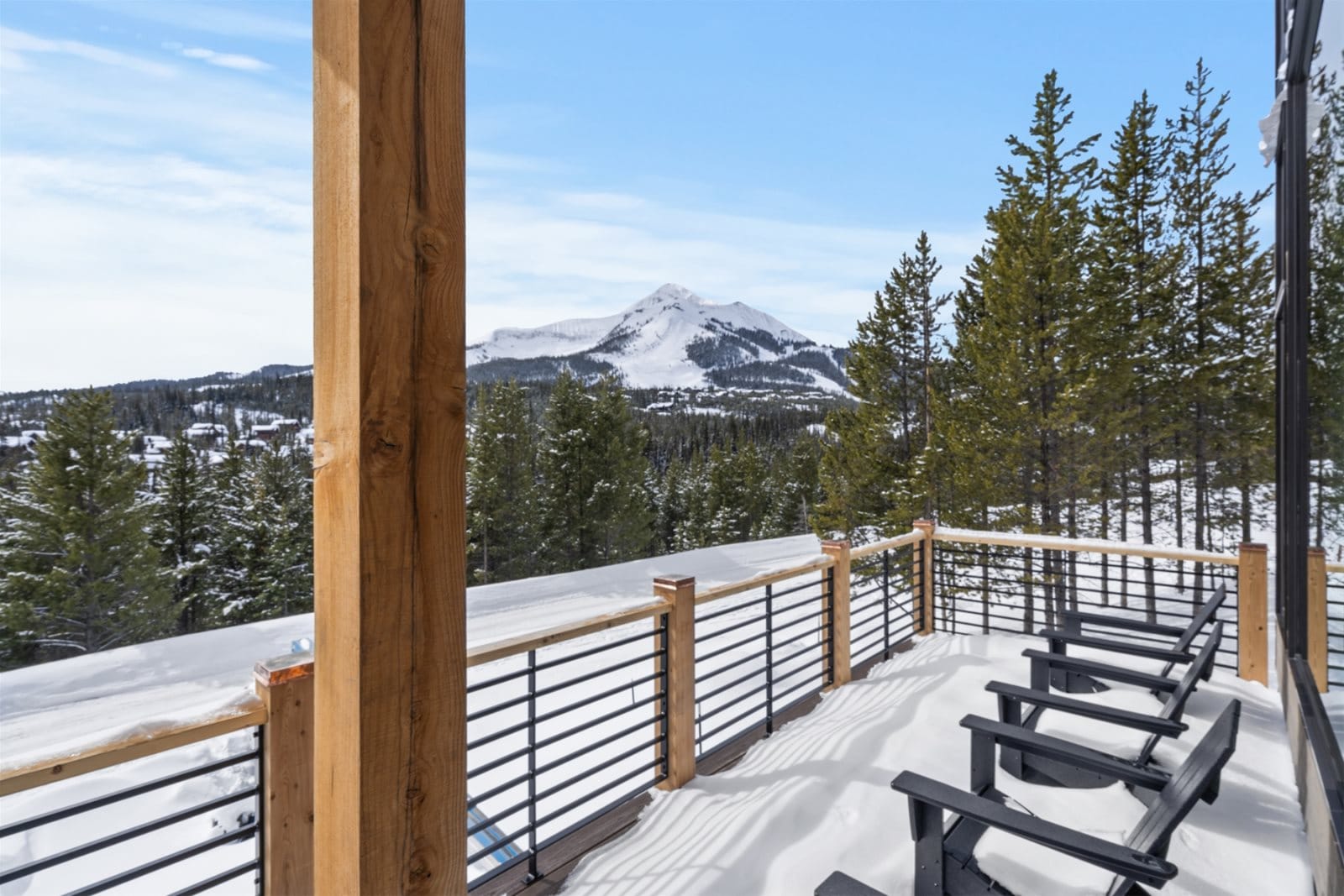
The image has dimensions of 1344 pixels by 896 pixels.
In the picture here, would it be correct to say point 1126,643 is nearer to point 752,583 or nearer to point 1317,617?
point 1317,617

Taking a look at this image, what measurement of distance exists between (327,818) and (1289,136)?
438 cm

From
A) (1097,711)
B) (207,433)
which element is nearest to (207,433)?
(207,433)

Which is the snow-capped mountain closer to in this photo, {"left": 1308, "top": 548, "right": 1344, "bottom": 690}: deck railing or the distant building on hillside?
the distant building on hillside

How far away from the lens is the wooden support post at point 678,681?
→ 304 centimetres

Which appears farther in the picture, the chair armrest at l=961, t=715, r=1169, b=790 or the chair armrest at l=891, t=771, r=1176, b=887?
the chair armrest at l=961, t=715, r=1169, b=790

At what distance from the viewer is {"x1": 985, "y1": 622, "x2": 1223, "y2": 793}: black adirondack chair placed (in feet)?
8.57

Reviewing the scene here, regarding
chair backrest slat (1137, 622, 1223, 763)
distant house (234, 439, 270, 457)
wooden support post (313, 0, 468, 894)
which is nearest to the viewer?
wooden support post (313, 0, 468, 894)

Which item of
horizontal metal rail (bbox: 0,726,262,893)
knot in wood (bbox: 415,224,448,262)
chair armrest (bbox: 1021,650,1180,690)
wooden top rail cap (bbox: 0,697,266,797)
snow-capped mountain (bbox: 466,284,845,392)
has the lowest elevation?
chair armrest (bbox: 1021,650,1180,690)

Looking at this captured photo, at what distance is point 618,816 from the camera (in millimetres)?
2854

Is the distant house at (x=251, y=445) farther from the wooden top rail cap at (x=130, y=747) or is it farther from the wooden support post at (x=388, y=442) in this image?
the wooden support post at (x=388, y=442)

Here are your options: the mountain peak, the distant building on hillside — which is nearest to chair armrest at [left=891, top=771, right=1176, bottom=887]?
the distant building on hillside

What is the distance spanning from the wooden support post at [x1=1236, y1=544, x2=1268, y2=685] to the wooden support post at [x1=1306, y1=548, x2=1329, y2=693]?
4.90 ft

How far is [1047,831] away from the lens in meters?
1.86

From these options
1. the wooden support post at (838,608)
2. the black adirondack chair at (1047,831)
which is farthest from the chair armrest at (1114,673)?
the wooden support post at (838,608)
